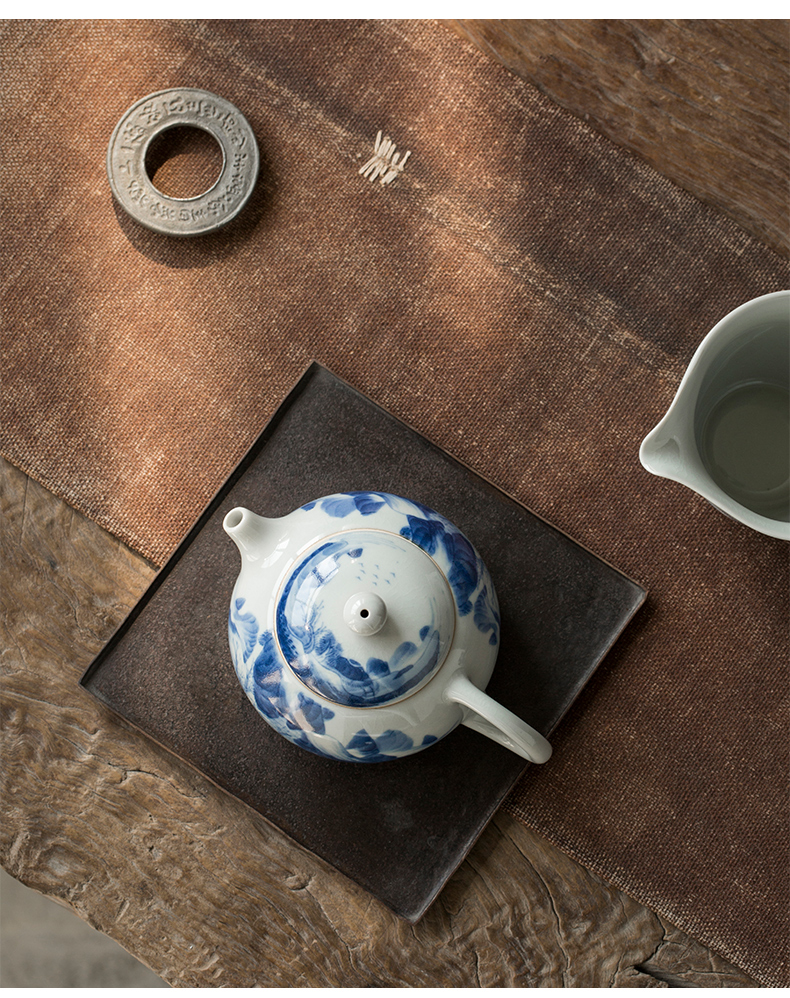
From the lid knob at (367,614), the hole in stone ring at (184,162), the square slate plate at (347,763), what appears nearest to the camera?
the lid knob at (367,614)

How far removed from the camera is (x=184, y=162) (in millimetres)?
820

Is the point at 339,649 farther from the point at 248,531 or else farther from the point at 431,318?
the point at 431,318

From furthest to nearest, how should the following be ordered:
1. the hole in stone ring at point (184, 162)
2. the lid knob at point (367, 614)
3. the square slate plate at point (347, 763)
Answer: the hole in stone ring at point (184, 162)
the square slate plate at point (347, 763)
the lid knob at point (367, 614)

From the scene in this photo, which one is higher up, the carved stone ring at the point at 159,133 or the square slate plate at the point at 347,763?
the carved stone ring at the point at 159,133

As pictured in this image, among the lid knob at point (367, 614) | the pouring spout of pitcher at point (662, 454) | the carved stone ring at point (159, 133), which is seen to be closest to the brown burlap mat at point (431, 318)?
the carved stone ring at point (159, 133)

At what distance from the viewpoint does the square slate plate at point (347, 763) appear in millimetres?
709

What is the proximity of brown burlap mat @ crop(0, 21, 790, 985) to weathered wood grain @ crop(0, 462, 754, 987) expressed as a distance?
0.09 metres

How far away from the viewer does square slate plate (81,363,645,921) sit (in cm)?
71

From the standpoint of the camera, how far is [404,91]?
Result: 2.71 feet

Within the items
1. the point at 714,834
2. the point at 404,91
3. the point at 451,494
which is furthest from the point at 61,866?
the point at 404,91

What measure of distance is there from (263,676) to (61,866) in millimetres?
400

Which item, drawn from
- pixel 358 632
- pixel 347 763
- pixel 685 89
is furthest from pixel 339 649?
pixel 685 89

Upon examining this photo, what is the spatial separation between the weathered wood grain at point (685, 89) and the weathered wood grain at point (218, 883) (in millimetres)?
688

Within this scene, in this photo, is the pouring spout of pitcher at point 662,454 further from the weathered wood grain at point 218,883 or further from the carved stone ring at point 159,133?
the carved stone ring at point 159,133
